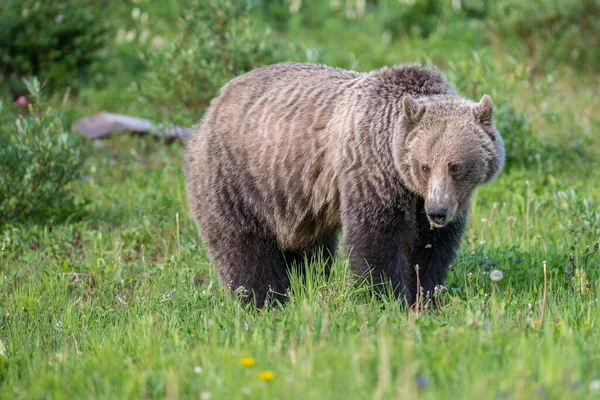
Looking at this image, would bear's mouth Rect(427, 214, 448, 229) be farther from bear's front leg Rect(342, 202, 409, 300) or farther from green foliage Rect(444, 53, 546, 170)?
green foliage Rect(444, 53, 546, 170)

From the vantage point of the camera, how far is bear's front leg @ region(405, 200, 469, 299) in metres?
5.57

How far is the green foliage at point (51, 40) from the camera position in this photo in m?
10.5

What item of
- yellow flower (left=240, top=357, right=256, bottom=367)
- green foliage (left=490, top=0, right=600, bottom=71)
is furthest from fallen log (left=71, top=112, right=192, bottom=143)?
yellow flower (left=240, top=357, right=256, bottom=367)

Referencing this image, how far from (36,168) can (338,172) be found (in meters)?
3.19

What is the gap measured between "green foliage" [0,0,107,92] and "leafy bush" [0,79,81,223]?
2866mm

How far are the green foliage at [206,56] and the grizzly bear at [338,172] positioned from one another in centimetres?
246

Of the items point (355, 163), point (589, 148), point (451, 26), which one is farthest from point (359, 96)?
point (451, 26)

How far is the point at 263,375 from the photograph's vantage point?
3518mm

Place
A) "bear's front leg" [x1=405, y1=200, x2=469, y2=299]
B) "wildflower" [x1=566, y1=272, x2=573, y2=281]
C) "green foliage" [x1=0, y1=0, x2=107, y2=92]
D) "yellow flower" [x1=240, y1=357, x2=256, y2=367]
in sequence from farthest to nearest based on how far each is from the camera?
"green foliage" [x1=0, y1=0, x2=107, y2=92], "wildflower" [x1=566, y1=272, x2=573, y2=281], "bear's front leg" [x1=405, y1=200, x2=469, y2=299], "yellow flower" [x1=240, y1=357, x2=256, y2=367]

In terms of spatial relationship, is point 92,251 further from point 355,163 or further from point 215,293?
point 355,163

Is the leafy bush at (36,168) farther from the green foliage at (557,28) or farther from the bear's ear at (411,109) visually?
the green foliage at (557,28)

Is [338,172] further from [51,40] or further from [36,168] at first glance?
[51,40]

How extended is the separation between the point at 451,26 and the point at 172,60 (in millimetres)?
6325

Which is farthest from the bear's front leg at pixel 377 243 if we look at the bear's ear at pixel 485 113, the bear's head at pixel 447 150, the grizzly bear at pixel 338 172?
the bear's ear at pixel 485 113
